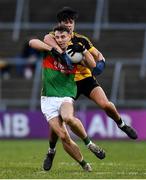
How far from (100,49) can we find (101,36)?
68cm

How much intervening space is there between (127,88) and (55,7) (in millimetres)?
5542

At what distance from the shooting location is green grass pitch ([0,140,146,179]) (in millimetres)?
13359

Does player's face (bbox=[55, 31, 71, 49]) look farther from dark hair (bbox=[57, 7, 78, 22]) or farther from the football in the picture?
dark hair (bbox=[57, 7, 78, 22])

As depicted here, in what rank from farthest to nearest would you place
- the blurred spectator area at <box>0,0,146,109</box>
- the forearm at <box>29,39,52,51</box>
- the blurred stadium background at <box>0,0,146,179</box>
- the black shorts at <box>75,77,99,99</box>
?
the blurred spectator area at <box>0,0,146,109</box>
the blurred stadium background at <box>0,0,146,179</box>
the black shorts at <box>75,77,99,99</box>
the forearm at <box>29,39,52,51</box>

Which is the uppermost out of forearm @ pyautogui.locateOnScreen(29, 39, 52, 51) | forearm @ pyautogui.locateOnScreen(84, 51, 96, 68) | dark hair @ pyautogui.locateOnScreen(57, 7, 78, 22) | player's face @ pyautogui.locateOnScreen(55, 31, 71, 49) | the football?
dark hair @ pyautogui.locateOnScreen(57, 7, 78, 22)

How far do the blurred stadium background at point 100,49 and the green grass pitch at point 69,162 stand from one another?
1.24 metres

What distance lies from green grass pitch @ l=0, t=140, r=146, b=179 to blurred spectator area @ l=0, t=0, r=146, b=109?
3.60m

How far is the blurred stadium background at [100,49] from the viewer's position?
2606 cm

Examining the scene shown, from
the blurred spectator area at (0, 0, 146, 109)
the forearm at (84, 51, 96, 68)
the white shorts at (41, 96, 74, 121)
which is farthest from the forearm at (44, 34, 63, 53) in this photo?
the blurred spectator area at (0, 0, 146, 109)

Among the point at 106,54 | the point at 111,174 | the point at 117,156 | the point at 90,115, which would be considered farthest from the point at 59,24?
the point at 106,54

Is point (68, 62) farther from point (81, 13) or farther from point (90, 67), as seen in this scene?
point (81, 13)

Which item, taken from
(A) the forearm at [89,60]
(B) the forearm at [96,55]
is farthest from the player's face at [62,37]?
(B) the forearm at [96,55]

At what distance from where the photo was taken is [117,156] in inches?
741

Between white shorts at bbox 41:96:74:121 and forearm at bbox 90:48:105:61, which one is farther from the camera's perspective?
forearm at bbox 90:48:105:61
